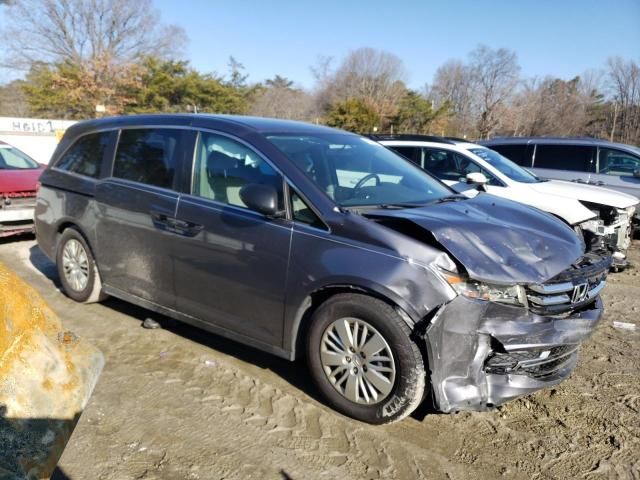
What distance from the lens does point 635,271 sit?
23.3ft

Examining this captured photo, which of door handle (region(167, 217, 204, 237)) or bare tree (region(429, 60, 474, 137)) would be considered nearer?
door handle (region(167, 217, 204, 237))

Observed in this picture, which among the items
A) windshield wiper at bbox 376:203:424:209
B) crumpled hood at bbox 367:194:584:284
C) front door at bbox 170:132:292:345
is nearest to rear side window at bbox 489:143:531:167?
crumpled hood at bbox 367:194:584:284

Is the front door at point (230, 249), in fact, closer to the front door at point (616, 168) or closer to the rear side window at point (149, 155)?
the rear side window at point (149, 155)

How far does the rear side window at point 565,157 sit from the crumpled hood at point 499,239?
677 centimetres

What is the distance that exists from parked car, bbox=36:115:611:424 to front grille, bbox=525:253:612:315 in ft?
0.04

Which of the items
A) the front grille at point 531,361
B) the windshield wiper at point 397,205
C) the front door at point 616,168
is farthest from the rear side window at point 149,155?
the front door at point 616,168

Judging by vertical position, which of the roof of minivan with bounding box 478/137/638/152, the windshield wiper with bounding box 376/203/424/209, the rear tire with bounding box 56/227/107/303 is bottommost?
the rear tire with bounding box 56/227/107/303

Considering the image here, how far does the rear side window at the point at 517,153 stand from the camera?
1002cm

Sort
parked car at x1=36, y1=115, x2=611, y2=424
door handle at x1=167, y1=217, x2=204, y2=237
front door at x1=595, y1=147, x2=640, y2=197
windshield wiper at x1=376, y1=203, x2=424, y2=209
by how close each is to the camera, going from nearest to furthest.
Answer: parked car at x1=36, y1=115, x2=611, y2=424
windshield wiper at x1=376, y1=203, x2=424, y2=209
door handle at x1=167, y1=217, x2=204, y2=237
front door at x1=595, y1=147, x2=640, y2=197

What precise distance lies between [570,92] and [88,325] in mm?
49883

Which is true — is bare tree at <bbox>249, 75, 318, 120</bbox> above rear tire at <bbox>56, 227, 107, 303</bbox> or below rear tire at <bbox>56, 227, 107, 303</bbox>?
above

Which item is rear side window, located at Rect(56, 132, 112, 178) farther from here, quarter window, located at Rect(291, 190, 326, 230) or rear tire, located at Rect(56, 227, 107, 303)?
quarter window, located at Rect(291, 190, 326, 230)

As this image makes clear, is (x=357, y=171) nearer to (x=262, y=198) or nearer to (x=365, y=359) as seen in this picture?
(x=262, y=198)

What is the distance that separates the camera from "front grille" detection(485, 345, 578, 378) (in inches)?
113
